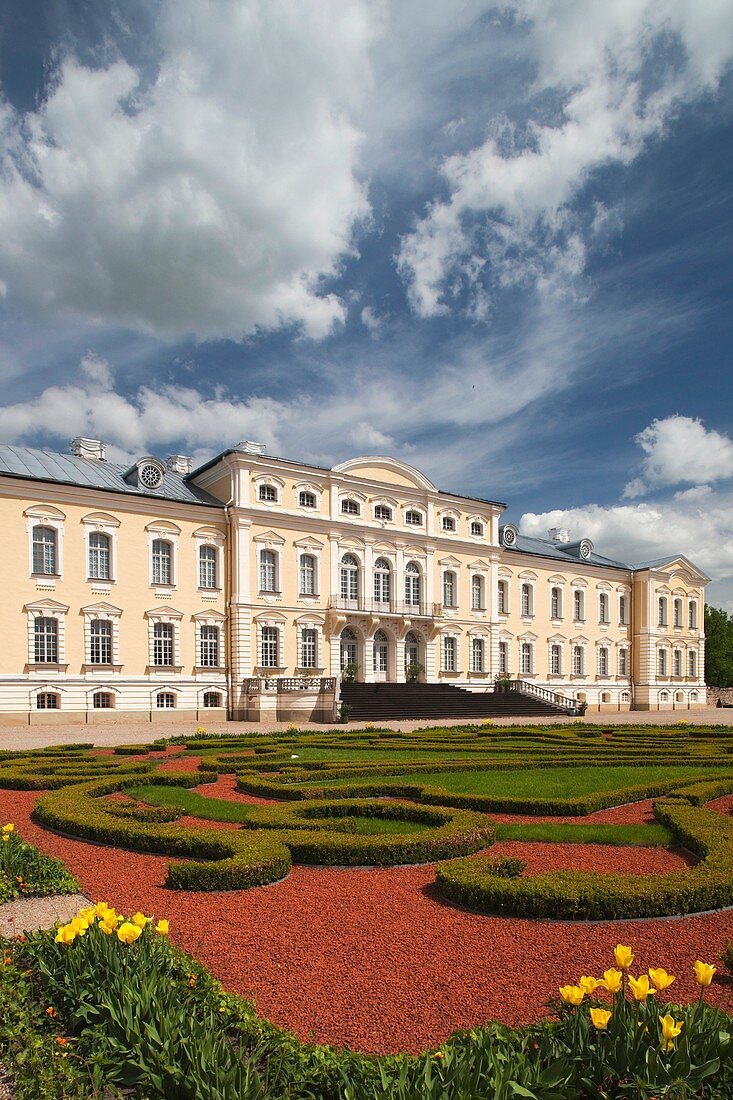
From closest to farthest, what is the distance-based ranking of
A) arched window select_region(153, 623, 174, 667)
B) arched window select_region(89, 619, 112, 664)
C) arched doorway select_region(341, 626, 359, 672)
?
arched window select_region(89, 619, 112, 664) → arched window select_region(153, 623, 174, 667) → arched doorway select_region(341, 626, 359, 672)

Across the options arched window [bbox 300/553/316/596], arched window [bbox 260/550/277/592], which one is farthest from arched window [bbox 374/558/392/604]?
arched window [bbox 260/550/277/592]

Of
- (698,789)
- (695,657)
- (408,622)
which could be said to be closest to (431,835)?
(698,789)

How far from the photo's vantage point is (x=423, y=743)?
20594 millimetres

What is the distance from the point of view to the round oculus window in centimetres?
3441

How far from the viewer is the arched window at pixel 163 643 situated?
109 ft

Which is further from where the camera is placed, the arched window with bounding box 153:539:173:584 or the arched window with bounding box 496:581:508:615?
the arched window with bounding box 496:581:508:615

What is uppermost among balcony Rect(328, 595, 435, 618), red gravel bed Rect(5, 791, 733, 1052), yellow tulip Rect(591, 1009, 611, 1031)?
balcony Rect(328, 595, 435, 618)

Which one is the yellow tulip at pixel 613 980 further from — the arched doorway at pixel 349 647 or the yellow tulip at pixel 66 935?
the arched doorway at pixel 349 647

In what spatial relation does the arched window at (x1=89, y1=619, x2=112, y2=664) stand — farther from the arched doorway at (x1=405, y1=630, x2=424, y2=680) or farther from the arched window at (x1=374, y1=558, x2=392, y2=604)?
the arched doorway at (x1=405, y1=630, x2=424, y2=680)

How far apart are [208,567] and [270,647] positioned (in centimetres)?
462

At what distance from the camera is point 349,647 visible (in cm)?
4025

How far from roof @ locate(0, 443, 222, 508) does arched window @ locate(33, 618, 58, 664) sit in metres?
5.46

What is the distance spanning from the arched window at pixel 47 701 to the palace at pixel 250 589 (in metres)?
0.08

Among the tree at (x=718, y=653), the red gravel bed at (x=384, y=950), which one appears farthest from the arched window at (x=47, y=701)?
the tree at (x=718, y=653)
